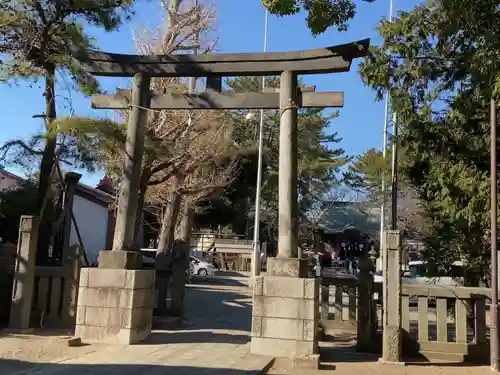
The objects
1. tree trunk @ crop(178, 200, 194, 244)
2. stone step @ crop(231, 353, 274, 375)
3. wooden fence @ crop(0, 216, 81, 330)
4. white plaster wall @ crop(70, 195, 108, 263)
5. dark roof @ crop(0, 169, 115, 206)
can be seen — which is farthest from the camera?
white plaster wall @ crop(70, 195, 108, 263)

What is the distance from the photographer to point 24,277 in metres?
9.58

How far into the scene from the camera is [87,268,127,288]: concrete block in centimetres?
873

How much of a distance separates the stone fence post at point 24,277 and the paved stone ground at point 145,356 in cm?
59

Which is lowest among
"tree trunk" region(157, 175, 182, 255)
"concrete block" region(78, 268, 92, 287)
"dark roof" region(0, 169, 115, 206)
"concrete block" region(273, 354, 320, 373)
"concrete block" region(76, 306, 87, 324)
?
"concrete block" region(273, 354, 320, 373)

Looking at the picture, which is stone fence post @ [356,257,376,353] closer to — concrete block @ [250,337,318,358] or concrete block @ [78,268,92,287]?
concrete block @ [250,337,318,358]

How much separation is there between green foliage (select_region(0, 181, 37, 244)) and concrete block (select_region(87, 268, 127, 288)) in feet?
29.3

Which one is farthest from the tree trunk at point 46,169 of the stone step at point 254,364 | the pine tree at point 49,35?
the stone step at point 254,364

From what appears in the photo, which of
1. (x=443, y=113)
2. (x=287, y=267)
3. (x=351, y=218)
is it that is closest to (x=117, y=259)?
(x=287, y=267)

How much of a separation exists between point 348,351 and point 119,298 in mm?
4144

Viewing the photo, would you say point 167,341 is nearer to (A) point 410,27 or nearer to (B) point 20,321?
(B) point 20,321

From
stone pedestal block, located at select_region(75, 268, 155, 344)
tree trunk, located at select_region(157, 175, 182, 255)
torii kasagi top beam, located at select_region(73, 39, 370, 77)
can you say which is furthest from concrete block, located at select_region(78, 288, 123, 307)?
tree trunk, located at select_region(157, 175, 182, 255)

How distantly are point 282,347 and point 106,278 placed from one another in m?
3.16

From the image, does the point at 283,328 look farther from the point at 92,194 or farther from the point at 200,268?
the point at 92,194

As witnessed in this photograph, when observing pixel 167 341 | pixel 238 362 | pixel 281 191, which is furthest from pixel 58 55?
pixel 238 362
